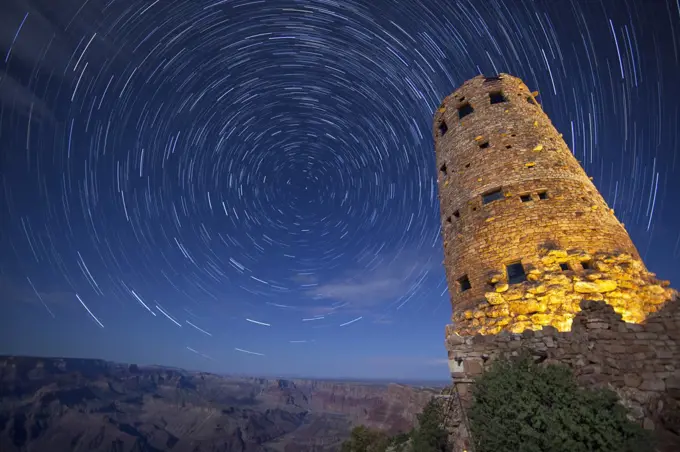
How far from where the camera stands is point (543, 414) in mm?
5367

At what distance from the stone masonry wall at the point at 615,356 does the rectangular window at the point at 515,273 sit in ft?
6.24

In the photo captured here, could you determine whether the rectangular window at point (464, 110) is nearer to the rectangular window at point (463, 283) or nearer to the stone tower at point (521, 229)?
the stone tower at point (521, 229)

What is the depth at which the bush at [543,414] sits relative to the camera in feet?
16.2

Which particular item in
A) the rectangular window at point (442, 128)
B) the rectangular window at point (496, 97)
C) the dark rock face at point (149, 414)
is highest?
the rectangular window at point (496, 97)

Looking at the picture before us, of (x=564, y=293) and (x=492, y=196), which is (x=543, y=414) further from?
(x=492, y=196)

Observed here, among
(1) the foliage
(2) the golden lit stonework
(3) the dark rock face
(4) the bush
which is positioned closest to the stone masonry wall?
(4) the bush

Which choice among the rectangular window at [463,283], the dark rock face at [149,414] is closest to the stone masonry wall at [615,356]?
the rectangular window at [463,283]

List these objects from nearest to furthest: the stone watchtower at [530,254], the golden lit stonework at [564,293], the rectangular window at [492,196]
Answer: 1. the stone watchtower at [530,254]
2. the golden lit stonework at [564,293]
3. the rectangular window at [492,196]

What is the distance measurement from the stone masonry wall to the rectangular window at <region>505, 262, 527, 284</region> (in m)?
1.90

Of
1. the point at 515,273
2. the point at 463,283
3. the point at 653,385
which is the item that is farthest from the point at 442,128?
the point at 653,385

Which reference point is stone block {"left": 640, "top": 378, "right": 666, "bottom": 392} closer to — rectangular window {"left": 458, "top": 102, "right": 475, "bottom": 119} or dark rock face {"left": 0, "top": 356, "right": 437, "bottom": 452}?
rectangular window {"left": 458, "top": 102, "right": 475, "bottom": 119}

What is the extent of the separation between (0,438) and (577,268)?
134284 mm

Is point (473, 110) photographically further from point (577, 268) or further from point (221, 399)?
point (221, 399)

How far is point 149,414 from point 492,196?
5649 inches
